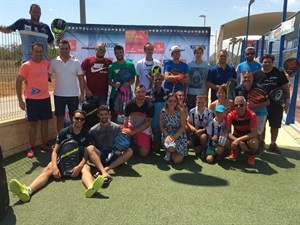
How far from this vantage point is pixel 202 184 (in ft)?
14.2

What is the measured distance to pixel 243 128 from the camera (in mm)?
5312

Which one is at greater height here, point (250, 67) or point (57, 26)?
point (57, 26)

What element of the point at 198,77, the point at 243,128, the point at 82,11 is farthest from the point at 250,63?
the point at 82,11

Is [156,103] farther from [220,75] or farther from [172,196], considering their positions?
[172,196]

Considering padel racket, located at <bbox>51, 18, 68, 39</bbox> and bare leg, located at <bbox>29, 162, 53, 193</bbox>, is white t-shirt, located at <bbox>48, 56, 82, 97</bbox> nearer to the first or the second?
padel racket, located at <bbox>51, 18, 68, 39</bbox>

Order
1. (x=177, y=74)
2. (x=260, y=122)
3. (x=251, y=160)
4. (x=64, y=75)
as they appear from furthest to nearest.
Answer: (x=177, y=74)
(x=260, y=122)
(x=64, y=75)
(x=251, y=160)

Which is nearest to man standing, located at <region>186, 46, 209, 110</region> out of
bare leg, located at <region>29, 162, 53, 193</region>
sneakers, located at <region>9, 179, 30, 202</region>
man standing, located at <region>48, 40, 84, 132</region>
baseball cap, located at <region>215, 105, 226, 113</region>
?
baseball cap, located at <region>215, 105, 226, 113</region>

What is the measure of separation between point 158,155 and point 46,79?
2477 millimetres

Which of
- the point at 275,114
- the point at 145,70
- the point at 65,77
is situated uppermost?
the point at 145,70

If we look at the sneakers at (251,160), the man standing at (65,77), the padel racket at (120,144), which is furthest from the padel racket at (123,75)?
the sneakers at (251,160)

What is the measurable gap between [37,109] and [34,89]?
1.19ft

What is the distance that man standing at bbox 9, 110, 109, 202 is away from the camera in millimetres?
3725

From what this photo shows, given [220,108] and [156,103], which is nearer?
[220,108]

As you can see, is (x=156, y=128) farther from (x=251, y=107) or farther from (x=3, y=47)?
(x=3, y=47)
